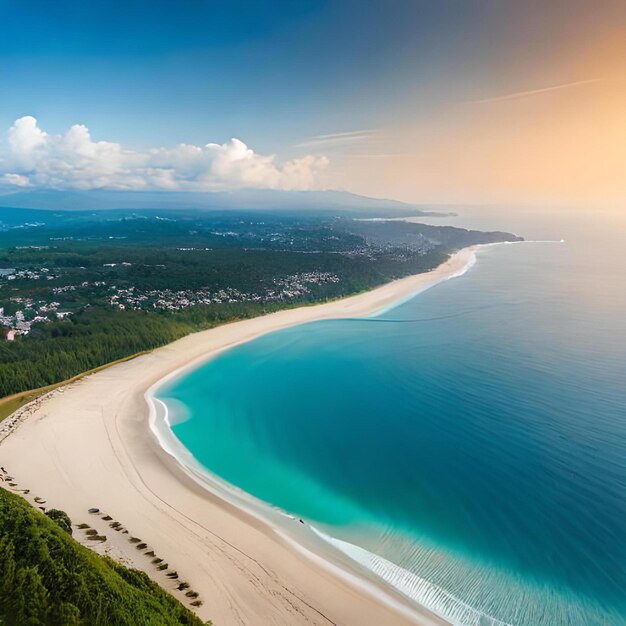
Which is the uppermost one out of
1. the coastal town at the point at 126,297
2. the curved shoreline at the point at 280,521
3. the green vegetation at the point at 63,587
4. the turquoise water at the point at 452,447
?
the coastal town at the point at 126,297

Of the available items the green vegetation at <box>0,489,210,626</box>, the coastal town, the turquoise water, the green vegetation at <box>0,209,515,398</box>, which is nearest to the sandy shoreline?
the turquoise water

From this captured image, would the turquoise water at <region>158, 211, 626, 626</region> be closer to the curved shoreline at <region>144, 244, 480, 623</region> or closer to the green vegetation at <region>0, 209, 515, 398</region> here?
the curved shoreline at <region>144, 244, 480, 623</region>

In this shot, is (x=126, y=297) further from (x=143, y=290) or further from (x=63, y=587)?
(x=63, y=587)

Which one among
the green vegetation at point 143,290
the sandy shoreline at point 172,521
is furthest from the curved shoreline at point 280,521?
the green vegetation at point 143,290

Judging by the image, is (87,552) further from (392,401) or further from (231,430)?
(392,401)

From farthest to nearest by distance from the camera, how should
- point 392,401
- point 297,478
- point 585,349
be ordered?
1. point 585,349
2. point 392,401
3. point 297,478

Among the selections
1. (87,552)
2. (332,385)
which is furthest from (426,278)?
(87,552)

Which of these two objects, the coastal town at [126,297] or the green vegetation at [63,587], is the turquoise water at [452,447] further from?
the coastal town at [126,297]
